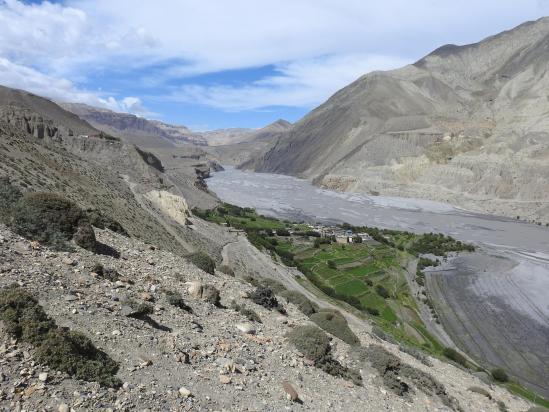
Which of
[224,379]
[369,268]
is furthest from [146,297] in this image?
[369,268]

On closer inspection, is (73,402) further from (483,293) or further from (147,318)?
(483,293)

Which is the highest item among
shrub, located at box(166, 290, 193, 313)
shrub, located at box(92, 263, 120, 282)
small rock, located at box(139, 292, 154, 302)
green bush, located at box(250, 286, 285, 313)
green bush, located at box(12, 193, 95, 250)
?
green bush, located at box(12, 193, 95, 250)

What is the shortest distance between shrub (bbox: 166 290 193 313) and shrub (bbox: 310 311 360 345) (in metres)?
5.99

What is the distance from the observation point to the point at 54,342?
8.79m

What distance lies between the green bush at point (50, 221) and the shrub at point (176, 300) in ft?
11.3

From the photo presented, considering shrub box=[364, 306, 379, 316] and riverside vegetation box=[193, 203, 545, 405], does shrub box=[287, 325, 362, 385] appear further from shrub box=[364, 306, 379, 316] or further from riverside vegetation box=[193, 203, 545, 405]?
shrub box=[364, 306, 379, 316]

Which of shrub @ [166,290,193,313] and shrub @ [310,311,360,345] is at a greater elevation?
shrub @ [166,290,193,313]

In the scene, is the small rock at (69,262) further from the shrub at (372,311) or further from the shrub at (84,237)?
the shrub at (372,311)

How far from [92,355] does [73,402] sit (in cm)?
137

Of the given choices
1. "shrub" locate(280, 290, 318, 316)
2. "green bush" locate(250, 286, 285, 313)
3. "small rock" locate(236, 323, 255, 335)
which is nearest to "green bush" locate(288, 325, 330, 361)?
"small rock" locate(236, 323, 255, 335)

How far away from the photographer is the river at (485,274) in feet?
142

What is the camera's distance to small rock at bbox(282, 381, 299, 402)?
37.9ft

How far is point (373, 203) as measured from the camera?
140625mm

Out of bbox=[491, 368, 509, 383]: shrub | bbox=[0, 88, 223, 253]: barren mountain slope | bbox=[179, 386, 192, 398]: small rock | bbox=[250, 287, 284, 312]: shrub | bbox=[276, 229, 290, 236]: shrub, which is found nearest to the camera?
bbox=[179, 386, 192, 398]: small rock
